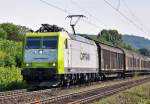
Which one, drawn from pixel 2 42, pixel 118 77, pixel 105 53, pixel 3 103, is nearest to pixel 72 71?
pixel 3 103

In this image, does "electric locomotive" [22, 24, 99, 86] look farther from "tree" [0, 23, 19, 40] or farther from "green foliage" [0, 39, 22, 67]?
"tree" [0, 23, 19, 40]

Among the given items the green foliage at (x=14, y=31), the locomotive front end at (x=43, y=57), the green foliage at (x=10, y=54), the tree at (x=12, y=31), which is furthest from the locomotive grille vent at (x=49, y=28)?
the tree at (x=12, y=31)

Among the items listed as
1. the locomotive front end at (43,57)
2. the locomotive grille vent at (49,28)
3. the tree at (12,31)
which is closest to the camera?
the locomotive front end at (43,57)

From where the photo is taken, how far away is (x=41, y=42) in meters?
24.9

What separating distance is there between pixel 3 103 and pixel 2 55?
32.5 meters

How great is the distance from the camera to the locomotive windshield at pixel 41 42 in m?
24.7

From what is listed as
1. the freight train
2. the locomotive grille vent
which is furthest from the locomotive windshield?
the locomotive grille vent

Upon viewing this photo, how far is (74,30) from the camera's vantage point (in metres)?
30.6

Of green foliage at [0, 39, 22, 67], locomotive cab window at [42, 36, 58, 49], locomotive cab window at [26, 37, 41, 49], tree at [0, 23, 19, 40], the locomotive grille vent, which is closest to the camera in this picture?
locomotive cab window at [42, 36, 58, 49]

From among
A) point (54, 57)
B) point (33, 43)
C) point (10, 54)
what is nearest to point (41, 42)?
point (33, 43)

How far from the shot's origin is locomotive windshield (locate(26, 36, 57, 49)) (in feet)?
80.9

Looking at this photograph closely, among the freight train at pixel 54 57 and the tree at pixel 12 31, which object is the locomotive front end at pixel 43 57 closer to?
the freight train at pixel 54 57

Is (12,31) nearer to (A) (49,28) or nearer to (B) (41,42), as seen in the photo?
(A) (49,28)

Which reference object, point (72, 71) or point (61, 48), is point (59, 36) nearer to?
point (61, 48)
